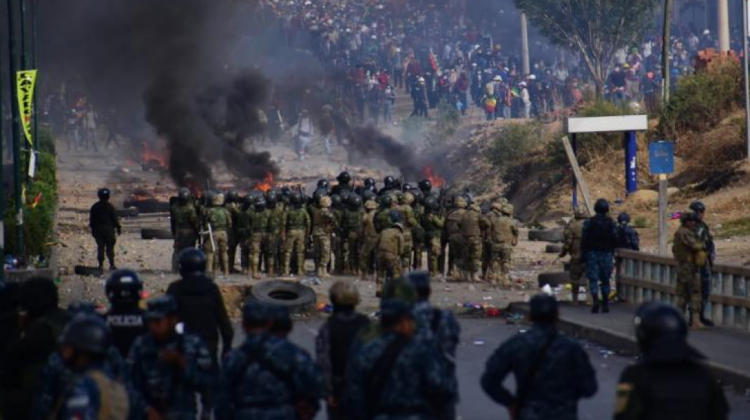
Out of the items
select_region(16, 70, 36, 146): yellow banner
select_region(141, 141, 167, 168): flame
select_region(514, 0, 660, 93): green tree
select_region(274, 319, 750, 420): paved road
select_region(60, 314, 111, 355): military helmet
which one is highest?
select_region(514, 0, 660, 93): green tree

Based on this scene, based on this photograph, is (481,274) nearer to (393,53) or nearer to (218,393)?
(218,393)

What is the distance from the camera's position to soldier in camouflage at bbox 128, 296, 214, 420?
30.0ft

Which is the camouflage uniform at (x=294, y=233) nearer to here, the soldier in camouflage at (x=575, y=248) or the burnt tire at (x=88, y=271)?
the burnt tire at (x=88, y=271)

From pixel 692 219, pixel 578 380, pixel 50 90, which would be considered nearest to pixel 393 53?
pixel 50 90

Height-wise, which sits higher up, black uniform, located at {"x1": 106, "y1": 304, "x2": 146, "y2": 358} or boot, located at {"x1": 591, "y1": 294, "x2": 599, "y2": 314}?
black uniform, located at {"x1": 106, "y1": 304, "x2": 146, "y2": 358}

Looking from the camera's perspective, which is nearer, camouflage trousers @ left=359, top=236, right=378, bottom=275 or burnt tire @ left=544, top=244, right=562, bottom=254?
camouflage trousers @ left=359, top=236, right=378, bottom=275

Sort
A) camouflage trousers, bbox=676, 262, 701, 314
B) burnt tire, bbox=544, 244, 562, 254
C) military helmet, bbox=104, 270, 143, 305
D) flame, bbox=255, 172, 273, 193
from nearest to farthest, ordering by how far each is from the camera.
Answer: military helmet, bbox=104, 270, 143, 305, camouflage trousers, bbox=676, 262, 701, 314, burnt tire, bbox=544, 244, 562, 254, flame, bbox=255, 172, 273, 193

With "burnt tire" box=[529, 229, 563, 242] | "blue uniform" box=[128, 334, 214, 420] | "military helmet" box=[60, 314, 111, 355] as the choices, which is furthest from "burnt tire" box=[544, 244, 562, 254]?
"military helmet" box=[60, 314, 111, 355]

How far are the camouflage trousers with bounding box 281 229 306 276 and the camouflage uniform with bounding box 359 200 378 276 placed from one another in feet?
3.02

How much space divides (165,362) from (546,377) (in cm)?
195

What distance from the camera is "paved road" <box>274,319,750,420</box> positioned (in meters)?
13.7

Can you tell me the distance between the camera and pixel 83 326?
25.3ft

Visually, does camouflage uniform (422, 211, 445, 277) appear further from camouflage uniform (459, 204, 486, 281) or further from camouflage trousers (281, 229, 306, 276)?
camouflage trousers (281, 229, 306, 276)

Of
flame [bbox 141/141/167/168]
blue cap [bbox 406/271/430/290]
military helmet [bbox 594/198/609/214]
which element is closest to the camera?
blue cap [bbox 406/271/430/290]
